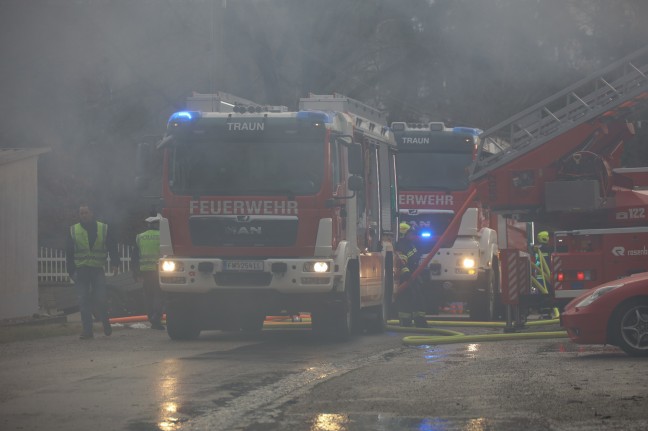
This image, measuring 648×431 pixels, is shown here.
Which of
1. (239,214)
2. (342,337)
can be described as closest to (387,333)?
(342,337)

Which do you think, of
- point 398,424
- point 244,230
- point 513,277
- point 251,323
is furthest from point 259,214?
point 398,424

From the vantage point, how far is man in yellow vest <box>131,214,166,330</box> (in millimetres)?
18388

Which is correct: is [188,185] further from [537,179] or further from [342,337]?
[537,179]

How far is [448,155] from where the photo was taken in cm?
2198

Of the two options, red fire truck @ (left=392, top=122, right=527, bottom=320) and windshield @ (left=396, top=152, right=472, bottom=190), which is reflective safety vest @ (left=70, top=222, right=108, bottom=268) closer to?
red fire truck @ (left=392, top=122, right=527, bottom=320)

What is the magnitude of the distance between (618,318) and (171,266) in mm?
5564

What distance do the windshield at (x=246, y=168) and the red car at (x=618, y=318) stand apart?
390cm

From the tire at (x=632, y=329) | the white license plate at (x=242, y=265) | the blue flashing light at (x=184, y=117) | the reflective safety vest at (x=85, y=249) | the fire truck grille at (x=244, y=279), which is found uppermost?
the blue flashing light at (x=184, y=117)

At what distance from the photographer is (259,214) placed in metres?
15.1

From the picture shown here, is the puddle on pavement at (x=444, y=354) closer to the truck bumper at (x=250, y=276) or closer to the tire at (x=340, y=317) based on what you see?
the tire at (x=340, y=317)

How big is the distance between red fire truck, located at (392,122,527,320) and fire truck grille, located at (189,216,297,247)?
537cm

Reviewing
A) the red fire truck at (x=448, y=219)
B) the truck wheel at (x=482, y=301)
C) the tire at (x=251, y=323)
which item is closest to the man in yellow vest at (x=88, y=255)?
the tire at (x=251, y=323)

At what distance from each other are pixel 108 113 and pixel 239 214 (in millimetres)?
4100

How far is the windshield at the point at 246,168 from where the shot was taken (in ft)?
49.6
